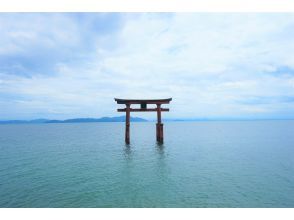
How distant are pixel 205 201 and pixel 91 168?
959 centimetres

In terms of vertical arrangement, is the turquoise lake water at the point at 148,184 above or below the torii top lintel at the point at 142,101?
below

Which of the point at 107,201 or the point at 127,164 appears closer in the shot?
the point at 107,201

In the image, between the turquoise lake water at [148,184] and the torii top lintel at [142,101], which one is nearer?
the turquoise lake water at [148,184]

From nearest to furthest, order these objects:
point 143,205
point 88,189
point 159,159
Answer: point 143,205 → point 88,189 → point 159,159

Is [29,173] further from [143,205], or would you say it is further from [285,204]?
[285,204]

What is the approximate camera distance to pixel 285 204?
937 centimetres

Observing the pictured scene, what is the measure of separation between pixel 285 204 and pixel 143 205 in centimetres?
624

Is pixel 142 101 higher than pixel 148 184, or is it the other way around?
pixel 142 101

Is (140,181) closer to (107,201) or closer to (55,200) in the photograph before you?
(107,201)

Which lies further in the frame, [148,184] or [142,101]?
[142,101]

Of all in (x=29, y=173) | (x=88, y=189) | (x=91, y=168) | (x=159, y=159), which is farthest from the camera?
(x=159, y=159)

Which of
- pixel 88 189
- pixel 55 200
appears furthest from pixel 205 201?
pixel 55 200

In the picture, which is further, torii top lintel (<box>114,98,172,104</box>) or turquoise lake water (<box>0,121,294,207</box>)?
torii top lintel (<box>114,98,172,104</box>)

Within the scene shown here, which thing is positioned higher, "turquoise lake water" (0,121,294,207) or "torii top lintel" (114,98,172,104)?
"torii top lintel" (114,98,172,104)
